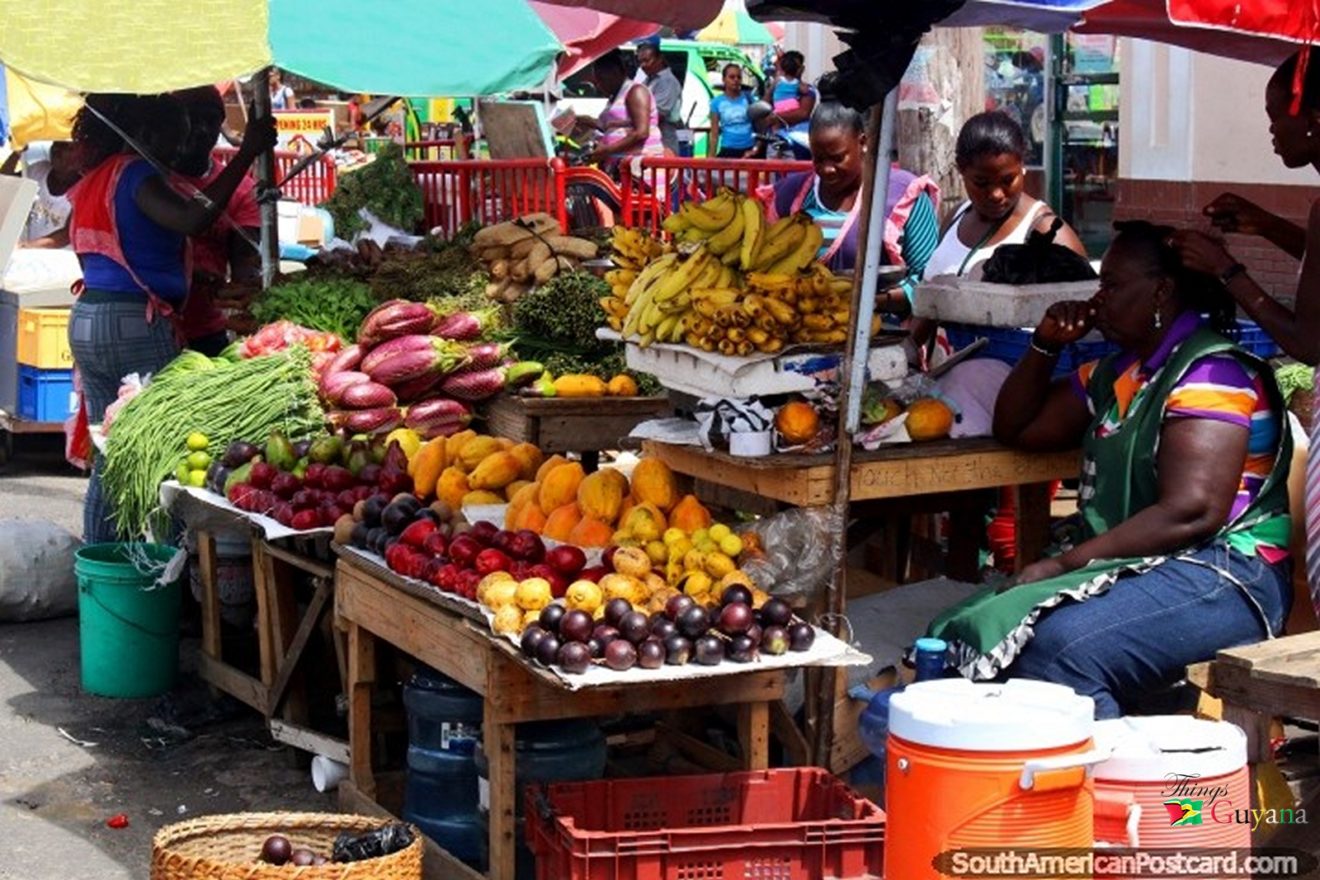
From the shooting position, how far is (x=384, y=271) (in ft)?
29.5

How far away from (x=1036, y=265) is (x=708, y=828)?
7.29ft

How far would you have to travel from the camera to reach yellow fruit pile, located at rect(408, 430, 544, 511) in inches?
246

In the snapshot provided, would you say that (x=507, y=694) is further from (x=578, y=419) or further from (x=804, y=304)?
(x=578, y=419)

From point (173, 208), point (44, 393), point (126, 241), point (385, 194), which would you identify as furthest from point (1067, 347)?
point (44, 393)

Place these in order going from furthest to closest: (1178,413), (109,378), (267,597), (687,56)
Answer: (687,56)
(109,378)
(267,597)
(1178,413)

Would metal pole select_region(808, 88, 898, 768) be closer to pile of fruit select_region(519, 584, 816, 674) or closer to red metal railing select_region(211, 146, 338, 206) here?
pile of fruit select_region(519, 584, 816, 674)

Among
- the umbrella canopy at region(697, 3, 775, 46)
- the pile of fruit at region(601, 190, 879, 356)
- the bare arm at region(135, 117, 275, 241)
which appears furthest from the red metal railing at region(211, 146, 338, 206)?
the pile of fruit at region(601, 190, 879, 356)

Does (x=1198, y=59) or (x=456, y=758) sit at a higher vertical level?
(x=1198, y=59)

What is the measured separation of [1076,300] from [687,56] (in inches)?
571

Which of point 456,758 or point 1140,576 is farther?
point 456,758

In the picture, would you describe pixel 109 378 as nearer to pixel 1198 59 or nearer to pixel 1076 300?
pixel 1076 300

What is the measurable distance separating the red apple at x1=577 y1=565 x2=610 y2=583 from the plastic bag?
383mm

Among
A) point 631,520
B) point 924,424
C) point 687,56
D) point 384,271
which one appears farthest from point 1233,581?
point 687,56

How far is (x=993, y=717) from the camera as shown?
3.69 meters
